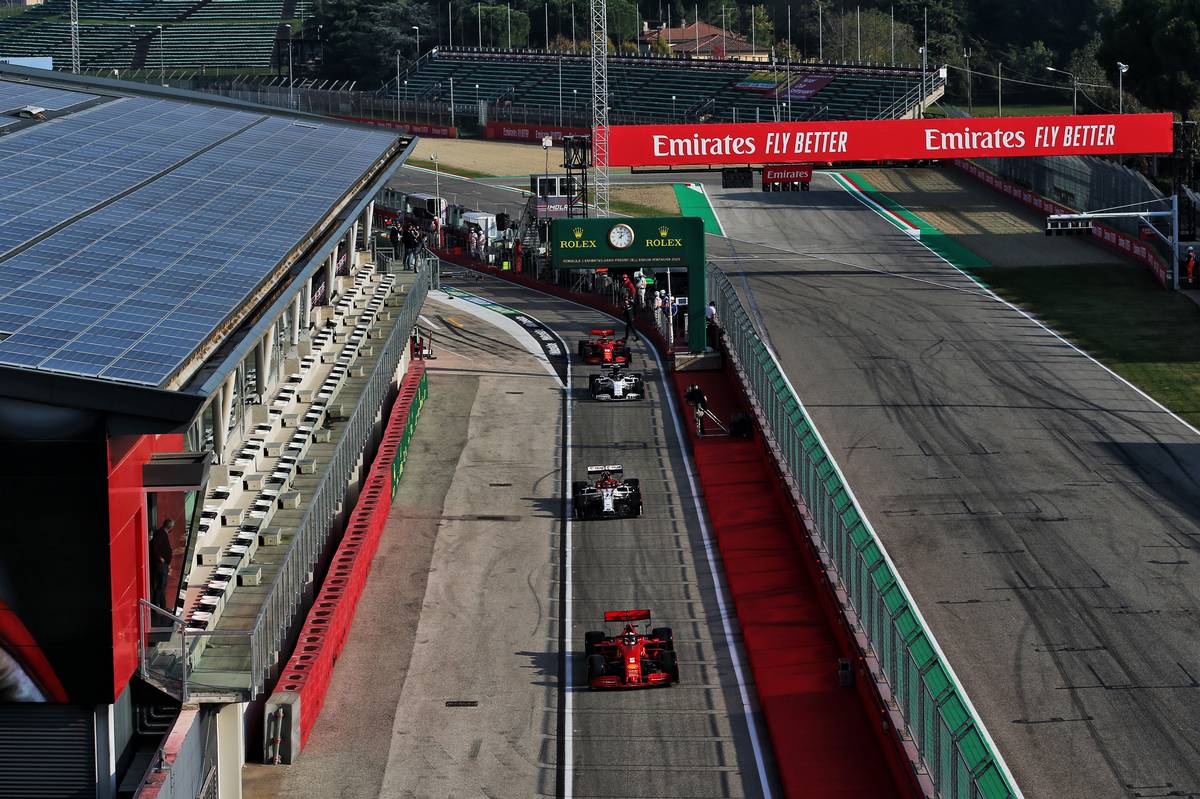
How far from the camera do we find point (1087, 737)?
80.1 feet

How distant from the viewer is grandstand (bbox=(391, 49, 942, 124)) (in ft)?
349

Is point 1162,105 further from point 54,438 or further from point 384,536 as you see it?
point 54,438

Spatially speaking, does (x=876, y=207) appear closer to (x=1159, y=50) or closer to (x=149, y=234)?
(x=1159, y=50)

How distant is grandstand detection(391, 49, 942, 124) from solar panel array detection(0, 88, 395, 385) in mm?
66550

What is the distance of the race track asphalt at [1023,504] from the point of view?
2497 cm

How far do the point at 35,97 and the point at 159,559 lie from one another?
22.6 meters

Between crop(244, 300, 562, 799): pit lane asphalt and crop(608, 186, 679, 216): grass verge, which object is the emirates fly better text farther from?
crop(244, 300, 562, 799): pit lane asphalt

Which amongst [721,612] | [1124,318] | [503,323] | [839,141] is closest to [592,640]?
[721,612]

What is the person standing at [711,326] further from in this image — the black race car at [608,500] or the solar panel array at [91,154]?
the solar panel array at [91,154]

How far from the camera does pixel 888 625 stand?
78.5 feet

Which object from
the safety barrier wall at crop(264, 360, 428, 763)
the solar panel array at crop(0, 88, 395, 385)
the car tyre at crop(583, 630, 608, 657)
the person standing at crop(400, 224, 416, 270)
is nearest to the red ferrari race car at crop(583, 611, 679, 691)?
the car tyre at crop(583, 630, 608, 657)

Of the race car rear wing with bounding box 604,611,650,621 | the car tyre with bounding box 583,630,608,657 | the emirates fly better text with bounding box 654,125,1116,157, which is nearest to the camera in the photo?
the car tyre with bounding box 583,630,608,657

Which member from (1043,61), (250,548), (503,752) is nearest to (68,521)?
(250,548)

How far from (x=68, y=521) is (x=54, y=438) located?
3.39 ft
